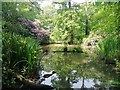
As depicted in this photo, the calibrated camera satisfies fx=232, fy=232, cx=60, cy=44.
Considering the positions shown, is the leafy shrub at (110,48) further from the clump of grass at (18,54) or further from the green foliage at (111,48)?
the clump of grass at (18,54)

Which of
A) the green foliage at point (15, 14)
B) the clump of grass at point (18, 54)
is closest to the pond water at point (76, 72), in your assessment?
the clump of grass at point (18, 54)

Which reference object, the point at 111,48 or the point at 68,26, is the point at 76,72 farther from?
the point at 68,26

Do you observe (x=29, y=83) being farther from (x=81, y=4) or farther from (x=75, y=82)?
(x=81, y=4)

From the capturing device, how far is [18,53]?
8.20 ft

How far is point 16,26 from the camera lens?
9.57 feet

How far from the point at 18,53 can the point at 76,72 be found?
89cm

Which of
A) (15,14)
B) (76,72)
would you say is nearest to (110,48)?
(76,72)

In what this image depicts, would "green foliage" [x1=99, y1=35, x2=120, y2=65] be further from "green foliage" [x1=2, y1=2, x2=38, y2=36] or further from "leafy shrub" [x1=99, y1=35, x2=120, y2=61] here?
"green foliage" [x1=2, y1=2, x2=38, y2=36]

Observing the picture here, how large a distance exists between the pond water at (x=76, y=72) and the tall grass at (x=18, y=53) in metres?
0.28

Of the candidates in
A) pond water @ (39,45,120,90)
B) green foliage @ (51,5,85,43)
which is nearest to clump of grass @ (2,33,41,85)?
pond water @ (39,45,120,90)

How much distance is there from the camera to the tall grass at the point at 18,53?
7.87 ft

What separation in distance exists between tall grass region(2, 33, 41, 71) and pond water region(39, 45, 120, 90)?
0.93 ft

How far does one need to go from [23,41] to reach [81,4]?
1261 mm

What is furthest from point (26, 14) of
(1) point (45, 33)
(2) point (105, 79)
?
(2) point (105, 79)
